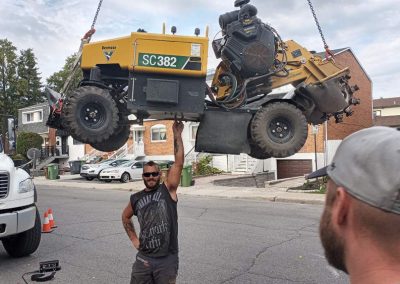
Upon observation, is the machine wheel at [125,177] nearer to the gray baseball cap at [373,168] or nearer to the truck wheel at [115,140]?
the truck wheel at [115,140]

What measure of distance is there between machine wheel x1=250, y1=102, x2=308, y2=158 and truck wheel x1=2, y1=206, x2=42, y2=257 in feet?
15.6

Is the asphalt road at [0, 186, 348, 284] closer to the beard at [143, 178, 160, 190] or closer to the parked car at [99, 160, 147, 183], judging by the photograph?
the beard at [143, 178, 160, 190]

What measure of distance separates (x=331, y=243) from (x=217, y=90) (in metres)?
3.87

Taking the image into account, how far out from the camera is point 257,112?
4.71 meters

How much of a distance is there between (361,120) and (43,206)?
24467mm

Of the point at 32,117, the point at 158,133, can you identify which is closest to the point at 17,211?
the point at 158,133

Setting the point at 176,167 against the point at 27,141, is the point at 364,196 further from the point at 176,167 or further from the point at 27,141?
the point at 27,141

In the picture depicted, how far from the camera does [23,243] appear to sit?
7.62m

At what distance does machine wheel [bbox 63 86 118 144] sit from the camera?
4.32 metres

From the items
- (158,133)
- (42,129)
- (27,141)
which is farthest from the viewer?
(42,129)

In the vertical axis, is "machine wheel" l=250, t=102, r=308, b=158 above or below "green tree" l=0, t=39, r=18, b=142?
below

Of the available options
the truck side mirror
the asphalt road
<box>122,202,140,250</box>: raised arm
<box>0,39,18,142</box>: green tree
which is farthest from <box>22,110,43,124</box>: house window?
<box>122,202,140,250</box>: raised arm

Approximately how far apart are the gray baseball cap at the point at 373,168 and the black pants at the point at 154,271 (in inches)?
123

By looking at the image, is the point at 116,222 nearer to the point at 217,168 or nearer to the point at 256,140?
the point at 256,140
